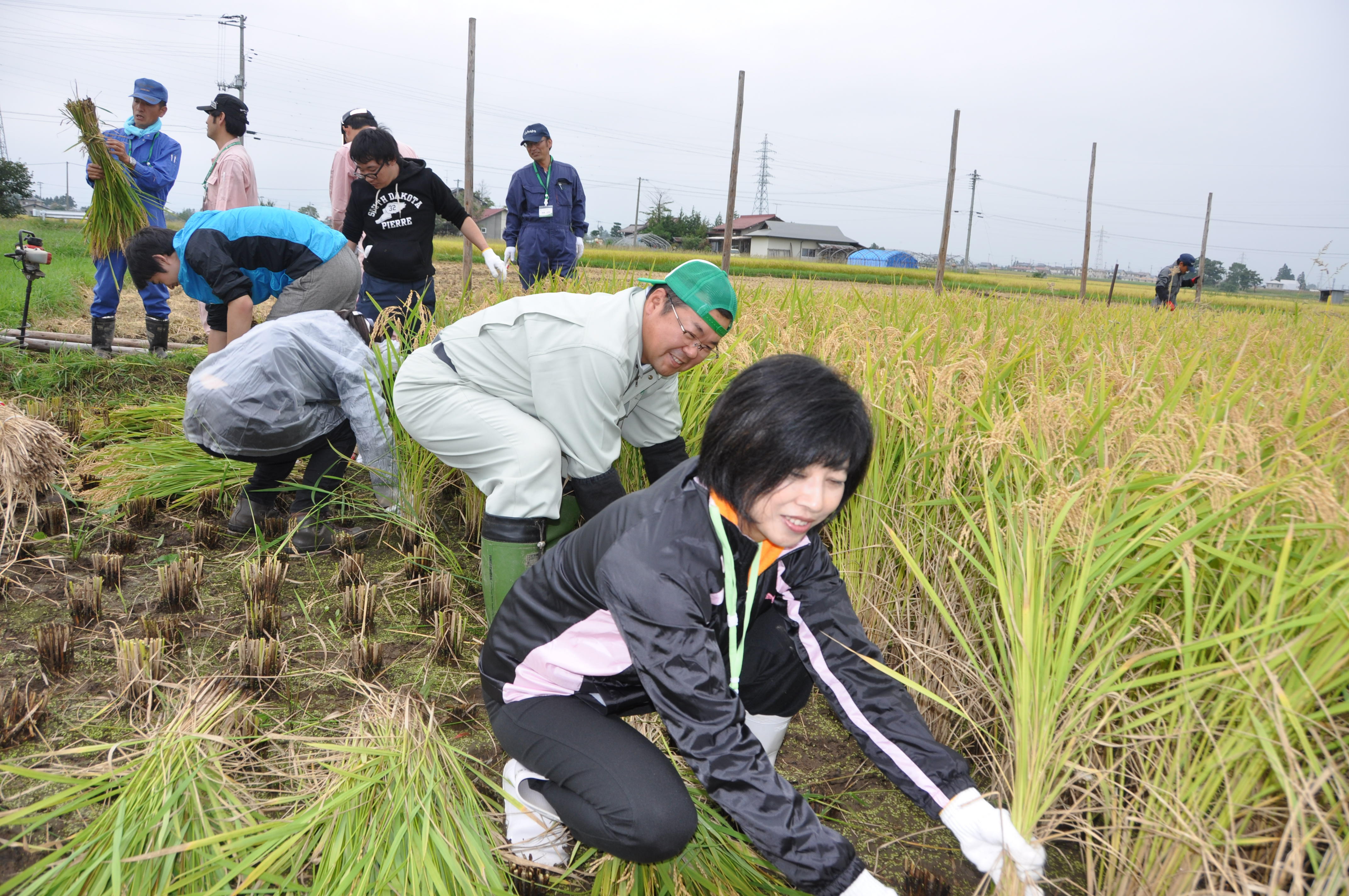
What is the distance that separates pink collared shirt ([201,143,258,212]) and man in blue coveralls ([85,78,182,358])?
73cm

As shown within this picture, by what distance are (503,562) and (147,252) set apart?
2054 mm

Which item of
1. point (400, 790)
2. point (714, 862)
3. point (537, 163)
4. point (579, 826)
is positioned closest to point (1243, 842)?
point (714, 862)

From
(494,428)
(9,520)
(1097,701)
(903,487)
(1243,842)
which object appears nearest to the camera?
(1243,842)

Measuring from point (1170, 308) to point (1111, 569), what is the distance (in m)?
6.54

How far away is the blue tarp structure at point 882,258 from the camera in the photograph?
4809cm

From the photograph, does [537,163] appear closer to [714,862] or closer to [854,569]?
[854,569]

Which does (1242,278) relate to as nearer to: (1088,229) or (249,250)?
(1088,229)

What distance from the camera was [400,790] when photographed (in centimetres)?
143

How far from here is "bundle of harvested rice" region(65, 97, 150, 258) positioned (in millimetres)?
4691

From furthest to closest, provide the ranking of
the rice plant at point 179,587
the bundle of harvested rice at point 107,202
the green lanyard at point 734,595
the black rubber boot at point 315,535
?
the bundle of harvested rice at point 107,202 < the black rubber boot at point 315,535 < the rice plant at point 179,587 < the green lanyard at point 734,595

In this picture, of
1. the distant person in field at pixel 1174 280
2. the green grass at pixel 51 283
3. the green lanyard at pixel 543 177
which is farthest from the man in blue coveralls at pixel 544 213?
the distant person in field at pixel 1174 280

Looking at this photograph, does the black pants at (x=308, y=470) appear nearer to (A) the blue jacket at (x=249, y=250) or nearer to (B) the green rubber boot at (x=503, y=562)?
(A) the blue jacket at (x=249, y=250)

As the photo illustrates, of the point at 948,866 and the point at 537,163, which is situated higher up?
the point at 537,163

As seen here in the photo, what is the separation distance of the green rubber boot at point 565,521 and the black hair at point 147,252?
190 centimetres
